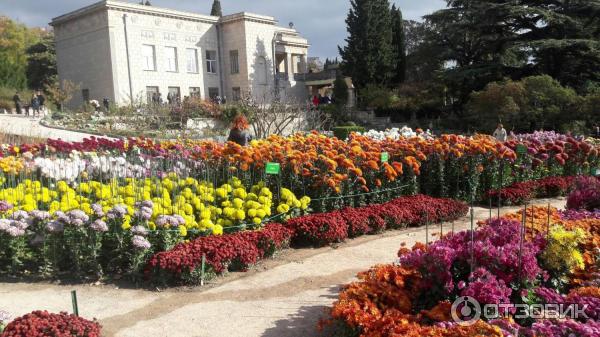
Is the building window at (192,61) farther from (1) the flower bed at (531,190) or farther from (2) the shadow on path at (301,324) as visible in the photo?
(2) the shadow on path at (301,324)

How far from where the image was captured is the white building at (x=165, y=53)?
33438 millimetres

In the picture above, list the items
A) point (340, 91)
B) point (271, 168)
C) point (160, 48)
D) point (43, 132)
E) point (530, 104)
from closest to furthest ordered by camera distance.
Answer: point (271, 168) < point (43, 132) < point (530, 104) < point (160, 48) < point (340, 91)

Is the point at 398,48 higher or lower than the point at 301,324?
higher

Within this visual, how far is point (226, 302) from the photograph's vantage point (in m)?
4.86

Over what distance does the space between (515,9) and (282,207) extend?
25.6m

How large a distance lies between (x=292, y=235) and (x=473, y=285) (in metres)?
3.34

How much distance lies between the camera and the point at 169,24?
36000mm

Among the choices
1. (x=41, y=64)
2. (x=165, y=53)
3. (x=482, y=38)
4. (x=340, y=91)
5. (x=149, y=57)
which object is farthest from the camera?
(x=41, y=64)

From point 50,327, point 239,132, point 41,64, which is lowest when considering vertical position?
point 50,327

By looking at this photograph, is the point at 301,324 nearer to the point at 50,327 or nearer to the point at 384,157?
the point at 50,327

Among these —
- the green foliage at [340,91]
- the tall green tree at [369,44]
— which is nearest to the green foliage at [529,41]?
the tall green tree at [369,44]

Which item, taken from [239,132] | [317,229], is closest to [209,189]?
[317,229]

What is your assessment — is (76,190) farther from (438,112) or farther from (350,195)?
(438,112)

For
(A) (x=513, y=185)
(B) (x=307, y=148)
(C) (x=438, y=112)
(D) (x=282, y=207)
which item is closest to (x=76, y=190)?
(D) (x=282, y=207)
